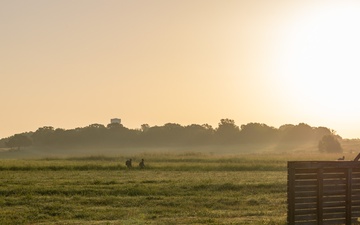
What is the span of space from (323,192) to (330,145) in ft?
482

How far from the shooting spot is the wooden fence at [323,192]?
19.5 m

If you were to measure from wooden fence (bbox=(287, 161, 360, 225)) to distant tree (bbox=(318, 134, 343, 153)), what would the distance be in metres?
143

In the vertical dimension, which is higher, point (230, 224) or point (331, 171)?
point (331, 171)

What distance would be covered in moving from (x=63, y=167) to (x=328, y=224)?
49.5 metres

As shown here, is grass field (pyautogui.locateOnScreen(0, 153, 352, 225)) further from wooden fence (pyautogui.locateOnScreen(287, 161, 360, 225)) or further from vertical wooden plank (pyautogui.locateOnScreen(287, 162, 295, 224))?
vertical wooden plank (pyautogui.locateOnScreen(287, 162, 295, 224))

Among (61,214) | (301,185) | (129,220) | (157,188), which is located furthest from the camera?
(157,188)

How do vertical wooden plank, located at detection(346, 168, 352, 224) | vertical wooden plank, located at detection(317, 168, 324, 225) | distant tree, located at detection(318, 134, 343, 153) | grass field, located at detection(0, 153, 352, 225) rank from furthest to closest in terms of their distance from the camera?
Result: 1. distant tree, located at detection(318, 134, 343, 153)
2. grass field, located at detection(0, 153, 352, 225)
3. vertical wooden plank, located at detection(346, 168, 352, 224)
4. vertical wooden plank, located at detection(317, 168, 324, 225)

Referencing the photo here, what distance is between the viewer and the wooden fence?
64.0 ft

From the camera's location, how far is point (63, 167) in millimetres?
66750

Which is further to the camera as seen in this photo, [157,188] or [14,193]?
[157,188]

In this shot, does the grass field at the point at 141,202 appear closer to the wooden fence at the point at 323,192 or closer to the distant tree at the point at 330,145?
the wooden fence at the point at 323,192

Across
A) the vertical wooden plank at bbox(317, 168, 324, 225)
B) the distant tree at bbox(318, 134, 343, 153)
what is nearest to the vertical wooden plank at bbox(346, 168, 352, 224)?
the vertical wooden plank at bbox(317, 168, 324, 225)

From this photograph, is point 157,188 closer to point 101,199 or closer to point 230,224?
point 101,199

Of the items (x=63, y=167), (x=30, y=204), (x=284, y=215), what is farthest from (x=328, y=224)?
(x=63, y=167)
